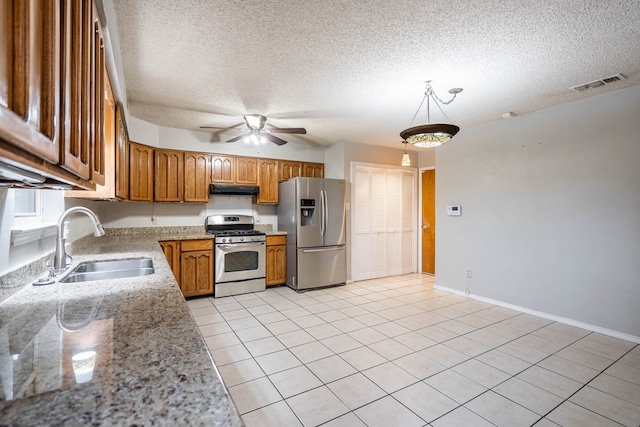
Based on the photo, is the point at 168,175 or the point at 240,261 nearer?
the point at 168,175

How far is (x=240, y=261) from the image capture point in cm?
441

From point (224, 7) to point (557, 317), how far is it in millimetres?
4366

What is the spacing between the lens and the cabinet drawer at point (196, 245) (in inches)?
162

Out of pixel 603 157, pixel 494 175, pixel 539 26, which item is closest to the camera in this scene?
pixel 539 26

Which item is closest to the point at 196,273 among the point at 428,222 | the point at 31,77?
the point at 31,77

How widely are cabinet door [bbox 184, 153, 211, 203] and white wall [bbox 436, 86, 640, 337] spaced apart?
145 inches

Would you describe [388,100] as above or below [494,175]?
Answer: above

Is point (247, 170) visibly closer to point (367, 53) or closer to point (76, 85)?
point (367, 53)

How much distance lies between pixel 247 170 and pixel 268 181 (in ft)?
1.27

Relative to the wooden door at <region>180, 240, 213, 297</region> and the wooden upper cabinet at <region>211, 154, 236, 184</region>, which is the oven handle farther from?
the wooden upper cabinet at <region>211, 154, 236, 184</region>

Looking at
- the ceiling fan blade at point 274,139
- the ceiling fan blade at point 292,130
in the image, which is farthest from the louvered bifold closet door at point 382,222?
the ceiling fan blade at point 292,130

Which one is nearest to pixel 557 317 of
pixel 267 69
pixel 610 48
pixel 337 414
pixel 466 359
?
pixel 466 359

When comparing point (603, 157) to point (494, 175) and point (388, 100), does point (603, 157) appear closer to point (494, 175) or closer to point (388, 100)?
point (494, 175)

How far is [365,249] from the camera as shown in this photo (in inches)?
210
